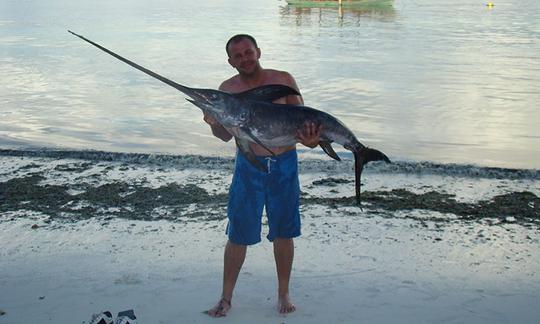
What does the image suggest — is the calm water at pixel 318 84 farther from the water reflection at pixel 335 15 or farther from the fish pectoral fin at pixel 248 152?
the fish pectoral fin at pixel 248 152

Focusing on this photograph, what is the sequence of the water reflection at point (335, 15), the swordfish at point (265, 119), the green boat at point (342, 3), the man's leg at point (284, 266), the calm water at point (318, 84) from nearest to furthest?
the swordfish at point (265, 119), the man's leg at point (284, 266), the calm water at point (318, 84), the water reflection at point (335, 15), the green boat at point (342, 3)

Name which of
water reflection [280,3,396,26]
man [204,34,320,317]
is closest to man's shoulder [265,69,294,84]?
man [204,34,320,317]

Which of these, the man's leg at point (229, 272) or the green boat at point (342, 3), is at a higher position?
the green boat at point (342, 3)

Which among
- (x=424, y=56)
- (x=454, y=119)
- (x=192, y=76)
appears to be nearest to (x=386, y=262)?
(x=454, y=119)

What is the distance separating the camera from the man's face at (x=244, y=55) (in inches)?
133

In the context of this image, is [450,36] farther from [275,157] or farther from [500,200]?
[275,157]

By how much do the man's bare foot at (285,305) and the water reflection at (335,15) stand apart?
31.5m

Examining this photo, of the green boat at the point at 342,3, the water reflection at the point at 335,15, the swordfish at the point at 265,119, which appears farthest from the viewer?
the green boat at the point at 342,3

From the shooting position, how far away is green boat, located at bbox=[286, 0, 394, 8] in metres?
46.3

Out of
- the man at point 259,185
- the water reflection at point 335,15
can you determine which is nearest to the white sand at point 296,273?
the man at point 259,185

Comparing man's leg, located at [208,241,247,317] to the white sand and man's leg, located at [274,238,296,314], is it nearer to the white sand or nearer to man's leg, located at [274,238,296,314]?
the white sand

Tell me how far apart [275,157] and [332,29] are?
28.8 m

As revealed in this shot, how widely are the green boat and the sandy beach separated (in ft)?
138

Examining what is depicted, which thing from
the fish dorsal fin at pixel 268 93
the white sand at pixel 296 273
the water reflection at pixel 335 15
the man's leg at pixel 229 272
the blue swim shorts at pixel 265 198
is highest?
the water reflection at pixel 335 15
